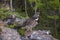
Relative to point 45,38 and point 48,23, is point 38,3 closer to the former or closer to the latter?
point 48,23

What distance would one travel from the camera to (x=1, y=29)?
352 inches

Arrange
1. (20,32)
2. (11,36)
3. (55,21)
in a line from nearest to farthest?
(11,36)
(20,32)
(55,21)

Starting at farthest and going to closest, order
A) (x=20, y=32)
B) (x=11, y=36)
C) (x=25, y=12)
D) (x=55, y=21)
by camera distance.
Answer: (x=25, y=12)
(x=55, y=21)
(x=20, y=32)
(x=11, y=36)

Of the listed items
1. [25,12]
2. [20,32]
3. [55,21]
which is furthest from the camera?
[25,12]

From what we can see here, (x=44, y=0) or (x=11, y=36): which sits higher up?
(x=44, y=0)

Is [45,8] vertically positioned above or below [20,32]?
above

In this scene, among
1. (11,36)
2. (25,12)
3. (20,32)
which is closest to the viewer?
(11,36)

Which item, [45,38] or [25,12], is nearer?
[45,38]

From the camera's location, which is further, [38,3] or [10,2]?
[10,2]

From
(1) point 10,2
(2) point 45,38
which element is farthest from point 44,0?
(1) point 10,2

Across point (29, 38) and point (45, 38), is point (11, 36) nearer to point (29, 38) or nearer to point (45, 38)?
point (29, 38)

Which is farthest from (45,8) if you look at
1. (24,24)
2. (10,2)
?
(10,2)

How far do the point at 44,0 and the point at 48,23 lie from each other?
135cm

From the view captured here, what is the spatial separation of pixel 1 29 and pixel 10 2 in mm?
7496
